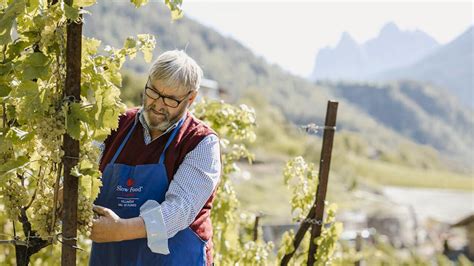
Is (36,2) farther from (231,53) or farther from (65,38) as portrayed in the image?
(231,53)

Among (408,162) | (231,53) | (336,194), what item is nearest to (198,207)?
(336,194)

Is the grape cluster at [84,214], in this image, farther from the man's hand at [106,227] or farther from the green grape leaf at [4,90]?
the green grape leaf at [4,90]

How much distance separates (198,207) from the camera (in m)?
2.06

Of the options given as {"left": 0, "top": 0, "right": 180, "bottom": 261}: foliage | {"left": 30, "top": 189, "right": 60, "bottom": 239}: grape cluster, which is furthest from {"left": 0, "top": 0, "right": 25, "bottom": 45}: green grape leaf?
{"left": 30, "top": 189, "right": 60, "bottom": 239}: grape cluster

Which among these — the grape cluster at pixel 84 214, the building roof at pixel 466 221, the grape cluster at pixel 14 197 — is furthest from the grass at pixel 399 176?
the grape cluster at pixel 84 214

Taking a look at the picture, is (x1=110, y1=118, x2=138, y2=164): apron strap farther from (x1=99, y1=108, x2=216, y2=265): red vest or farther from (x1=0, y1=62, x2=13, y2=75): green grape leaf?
(x1=0, y1=62, x2=13, y2=75): green grape leaf

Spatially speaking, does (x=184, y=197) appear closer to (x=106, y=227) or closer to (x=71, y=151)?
(x=106, y=227)

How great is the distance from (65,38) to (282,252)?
6.82 ft

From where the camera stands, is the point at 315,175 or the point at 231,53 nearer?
the point at 315,175

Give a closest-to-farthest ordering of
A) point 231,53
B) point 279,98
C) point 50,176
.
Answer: point 50,176, point 279,98, point 231,53

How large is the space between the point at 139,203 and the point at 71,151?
476mm

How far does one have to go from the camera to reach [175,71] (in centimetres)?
205

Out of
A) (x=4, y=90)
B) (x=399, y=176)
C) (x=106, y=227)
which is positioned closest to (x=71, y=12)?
(x=4, y=90)

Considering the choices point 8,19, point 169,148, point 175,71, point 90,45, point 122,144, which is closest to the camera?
point 8,19
